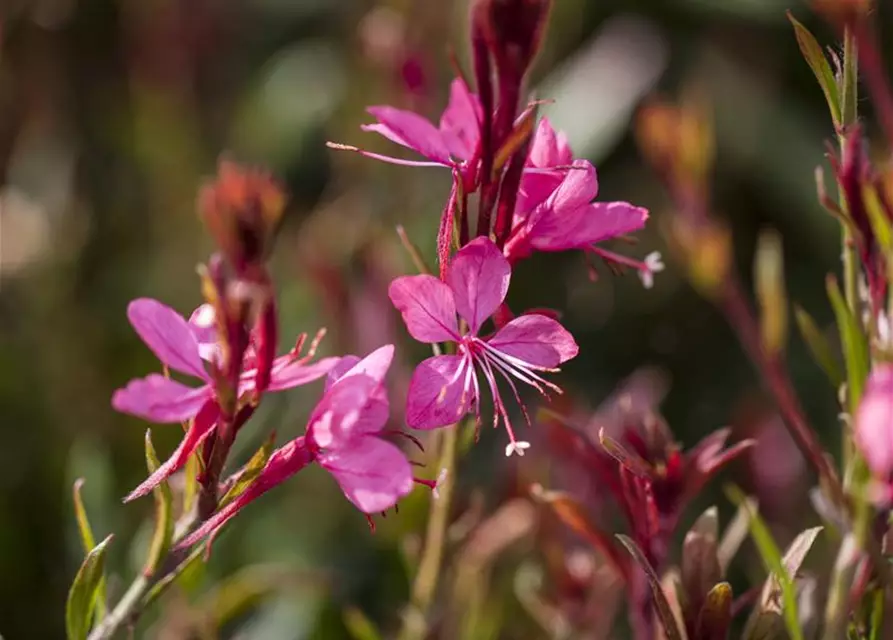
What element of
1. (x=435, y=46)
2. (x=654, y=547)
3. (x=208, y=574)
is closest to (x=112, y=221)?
(x=435, y=46)

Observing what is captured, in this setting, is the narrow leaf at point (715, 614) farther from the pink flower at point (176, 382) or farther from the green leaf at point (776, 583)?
the pink flower at point (176, 382)

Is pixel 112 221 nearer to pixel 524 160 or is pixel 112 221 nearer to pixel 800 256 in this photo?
pixel 800 256

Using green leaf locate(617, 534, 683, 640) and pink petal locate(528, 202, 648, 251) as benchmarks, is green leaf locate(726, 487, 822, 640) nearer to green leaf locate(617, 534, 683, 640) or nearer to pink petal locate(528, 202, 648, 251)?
green leaf locate(617, 534, 683, 640)

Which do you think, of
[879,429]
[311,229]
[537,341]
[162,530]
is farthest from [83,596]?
[311,229]

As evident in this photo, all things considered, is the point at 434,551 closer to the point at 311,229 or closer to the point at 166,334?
the point at 166,334

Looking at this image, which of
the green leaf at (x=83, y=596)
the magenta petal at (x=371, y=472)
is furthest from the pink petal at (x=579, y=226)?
the green leaf at (x=83, y=596)

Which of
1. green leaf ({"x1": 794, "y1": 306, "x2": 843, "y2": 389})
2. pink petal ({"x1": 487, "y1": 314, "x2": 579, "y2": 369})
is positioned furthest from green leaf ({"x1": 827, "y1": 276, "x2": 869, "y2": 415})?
pink petal ({"x1": 487, "y1": 314, "x2": 579, "y2": 369})
